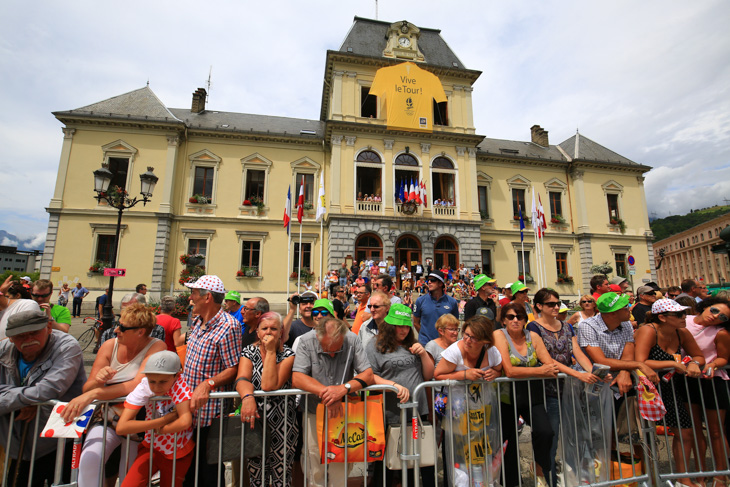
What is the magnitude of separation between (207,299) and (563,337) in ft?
12.5

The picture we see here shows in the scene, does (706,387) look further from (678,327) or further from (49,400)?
(49,400)

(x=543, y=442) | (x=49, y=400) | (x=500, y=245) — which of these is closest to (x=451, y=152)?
(x=500, y=245)

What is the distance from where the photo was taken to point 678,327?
12.1ft

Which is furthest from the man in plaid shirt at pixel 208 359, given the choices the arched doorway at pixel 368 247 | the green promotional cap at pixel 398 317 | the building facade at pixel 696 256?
the building facade at pixel 696 256

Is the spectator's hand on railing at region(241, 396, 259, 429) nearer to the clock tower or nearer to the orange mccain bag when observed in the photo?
the orange mccain bag

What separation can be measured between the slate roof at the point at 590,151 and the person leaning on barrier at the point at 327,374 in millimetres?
27943

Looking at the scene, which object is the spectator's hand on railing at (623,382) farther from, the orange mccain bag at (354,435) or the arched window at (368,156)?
the arched window at (368,156)

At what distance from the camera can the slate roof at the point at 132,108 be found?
19.7m

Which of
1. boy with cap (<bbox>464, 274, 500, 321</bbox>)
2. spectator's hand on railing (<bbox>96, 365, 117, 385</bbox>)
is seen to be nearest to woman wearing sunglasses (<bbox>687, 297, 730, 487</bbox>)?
boy with cap (<bbox>464, 274, 500, 321</bbox>)

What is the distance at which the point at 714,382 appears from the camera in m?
3.68

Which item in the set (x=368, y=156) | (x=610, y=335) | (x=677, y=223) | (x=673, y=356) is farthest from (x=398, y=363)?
(x=677, y=223)

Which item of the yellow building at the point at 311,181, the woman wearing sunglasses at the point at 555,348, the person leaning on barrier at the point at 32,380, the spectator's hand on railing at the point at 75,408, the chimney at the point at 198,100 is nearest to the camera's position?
the spectator's hand on railing at the point at 75,408

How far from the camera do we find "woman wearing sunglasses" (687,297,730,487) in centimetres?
360

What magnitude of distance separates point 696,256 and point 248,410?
89.4 meters
